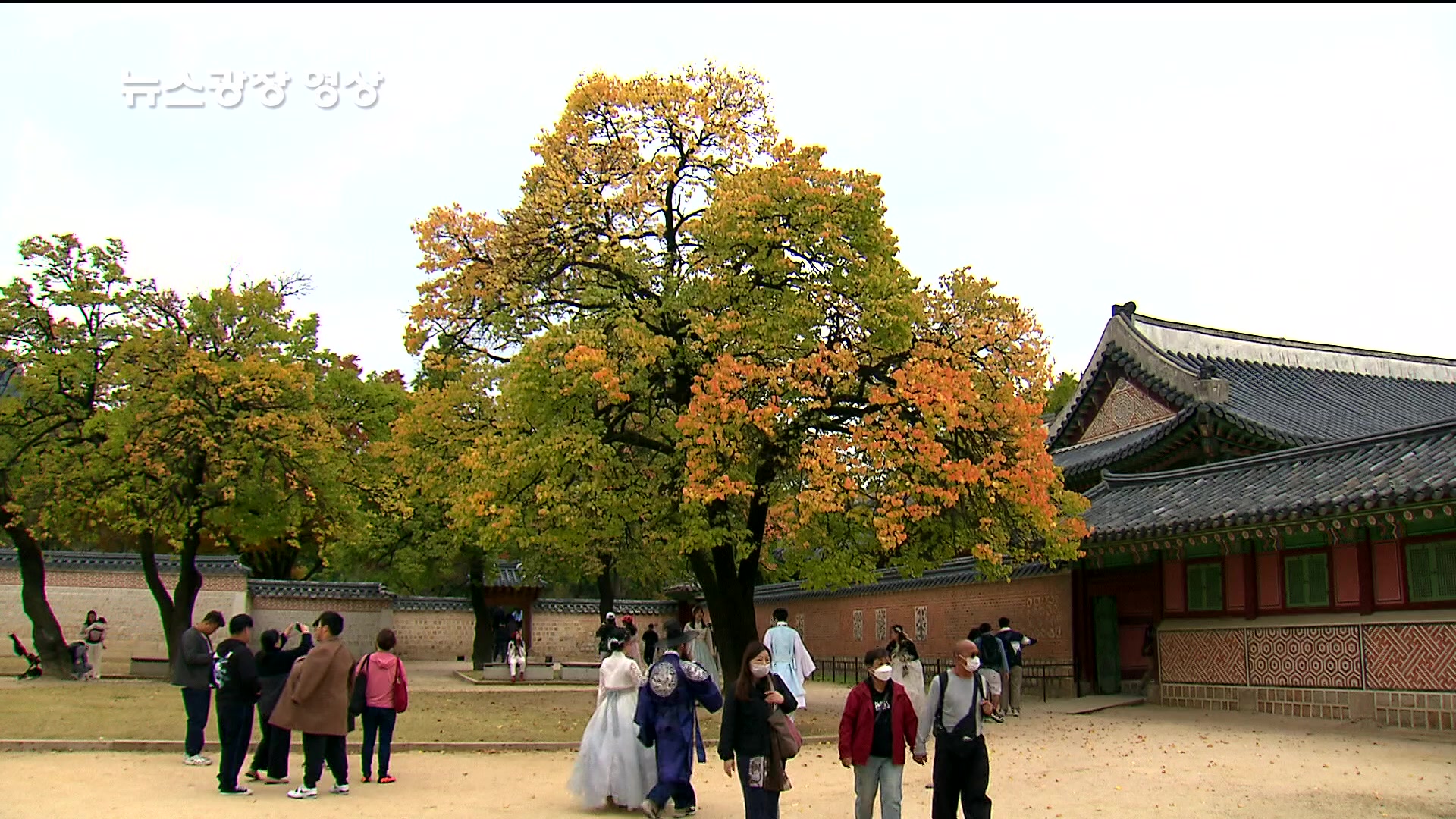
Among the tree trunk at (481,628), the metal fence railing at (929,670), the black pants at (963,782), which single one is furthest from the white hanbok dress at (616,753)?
the tree trunk at (481,628)

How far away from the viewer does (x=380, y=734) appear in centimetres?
1204

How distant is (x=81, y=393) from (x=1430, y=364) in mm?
31810

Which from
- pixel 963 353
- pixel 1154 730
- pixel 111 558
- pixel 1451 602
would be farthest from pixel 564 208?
pixel 111 558

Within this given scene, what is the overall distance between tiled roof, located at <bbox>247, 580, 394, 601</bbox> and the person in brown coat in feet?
95.1

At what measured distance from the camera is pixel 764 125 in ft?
68.7

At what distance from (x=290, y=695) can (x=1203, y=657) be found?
15278 millimetres

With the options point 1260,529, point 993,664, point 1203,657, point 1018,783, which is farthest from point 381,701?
point 1203,657

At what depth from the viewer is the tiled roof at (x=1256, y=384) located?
77.2ft

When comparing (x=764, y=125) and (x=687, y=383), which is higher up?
(x=764, y=125)

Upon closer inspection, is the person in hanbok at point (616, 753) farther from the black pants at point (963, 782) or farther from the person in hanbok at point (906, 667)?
the person in hanbok at point (906, 667)

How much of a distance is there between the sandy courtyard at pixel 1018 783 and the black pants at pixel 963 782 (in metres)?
1.80

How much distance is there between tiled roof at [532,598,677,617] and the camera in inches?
1785

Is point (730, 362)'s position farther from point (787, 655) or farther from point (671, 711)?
point (671, 711)

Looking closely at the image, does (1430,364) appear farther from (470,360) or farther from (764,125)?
(470,360)
